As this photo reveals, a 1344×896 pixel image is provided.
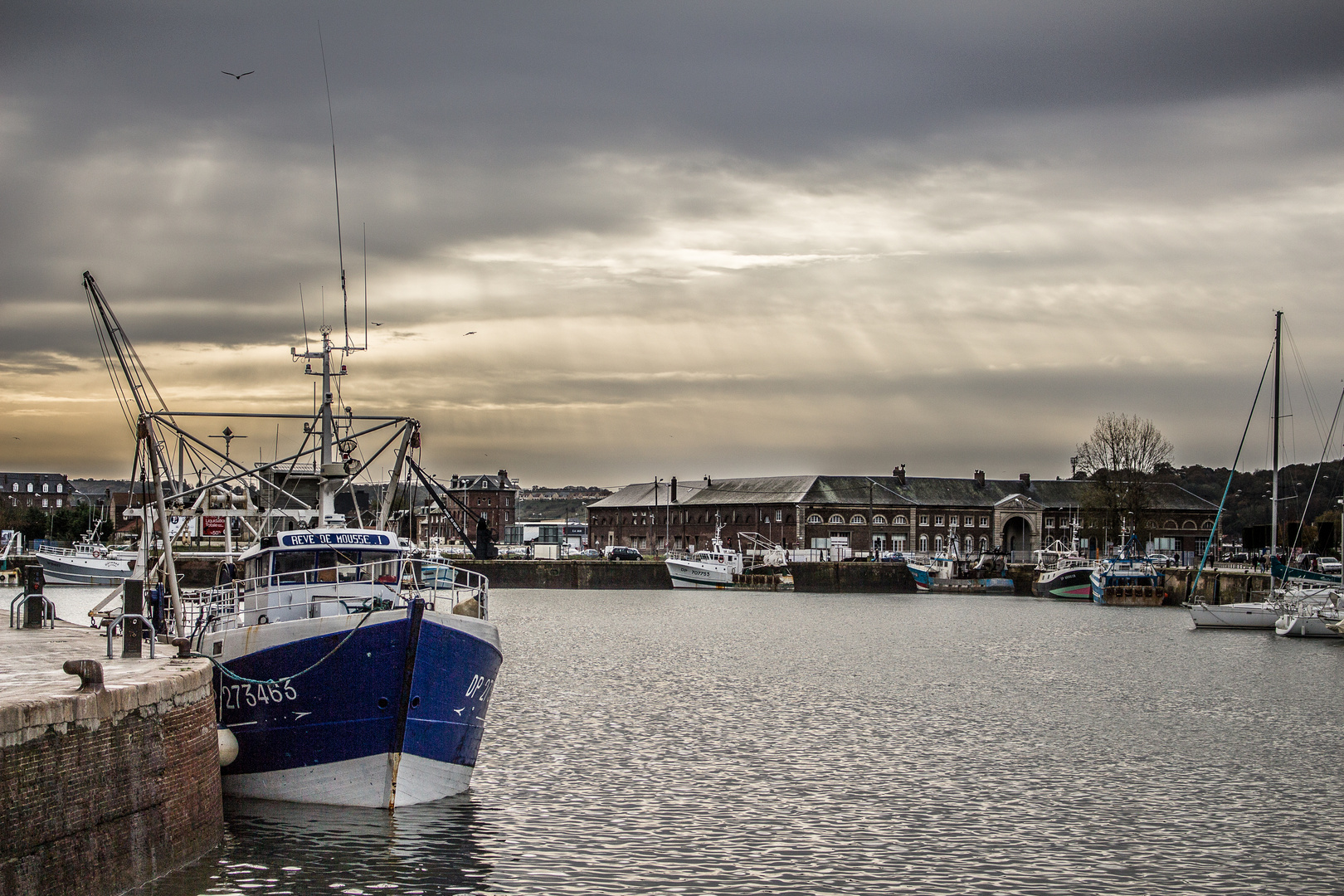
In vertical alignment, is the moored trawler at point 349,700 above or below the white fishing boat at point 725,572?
above

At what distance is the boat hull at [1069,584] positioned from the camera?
370ft

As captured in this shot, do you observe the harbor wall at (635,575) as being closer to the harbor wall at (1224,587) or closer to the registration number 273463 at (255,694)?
the harbor wall at (1224,587)

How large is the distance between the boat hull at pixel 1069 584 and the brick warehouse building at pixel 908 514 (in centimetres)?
3244

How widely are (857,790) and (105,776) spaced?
14.2m

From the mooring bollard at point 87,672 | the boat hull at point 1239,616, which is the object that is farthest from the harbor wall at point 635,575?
the mooring bollard at point 87,672

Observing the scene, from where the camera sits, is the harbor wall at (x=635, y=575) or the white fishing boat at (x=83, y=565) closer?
the white fishing boat at (x=83, y=565)

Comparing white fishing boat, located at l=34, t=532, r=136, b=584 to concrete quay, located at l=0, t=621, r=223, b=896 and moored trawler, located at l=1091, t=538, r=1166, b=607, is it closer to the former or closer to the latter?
moored trawler, located at l=1091, t=538, r=1166, b=607

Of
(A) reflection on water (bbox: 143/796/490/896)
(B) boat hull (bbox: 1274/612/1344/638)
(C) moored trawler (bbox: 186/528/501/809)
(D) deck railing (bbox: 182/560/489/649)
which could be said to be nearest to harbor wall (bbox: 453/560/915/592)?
(B) boat hull (bbox: 1274/612/1344/638)

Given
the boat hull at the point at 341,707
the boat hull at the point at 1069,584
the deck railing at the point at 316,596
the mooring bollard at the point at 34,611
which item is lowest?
the boat hull at the point at 1069,584

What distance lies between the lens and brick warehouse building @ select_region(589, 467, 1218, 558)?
150000mm

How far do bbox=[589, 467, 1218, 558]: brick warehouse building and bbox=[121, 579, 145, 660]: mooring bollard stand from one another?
128585 mm

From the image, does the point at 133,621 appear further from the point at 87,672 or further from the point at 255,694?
the point at 87,672

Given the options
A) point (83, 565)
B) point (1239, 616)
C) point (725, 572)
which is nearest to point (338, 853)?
point (1239, 616)

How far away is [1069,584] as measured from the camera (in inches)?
4500
